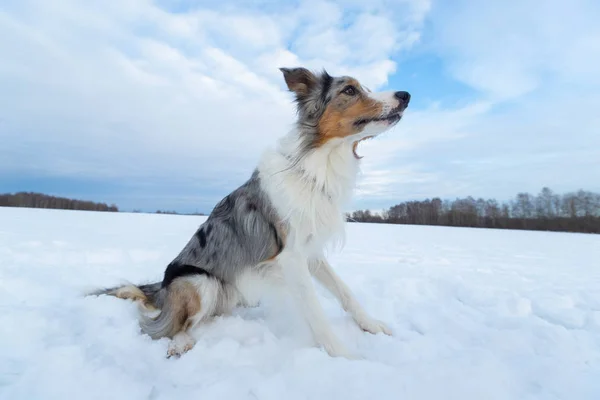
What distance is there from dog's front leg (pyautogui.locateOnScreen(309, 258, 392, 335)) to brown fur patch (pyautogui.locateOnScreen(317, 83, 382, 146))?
4.55 ft

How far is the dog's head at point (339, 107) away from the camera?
3.37m

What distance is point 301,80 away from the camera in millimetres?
3744

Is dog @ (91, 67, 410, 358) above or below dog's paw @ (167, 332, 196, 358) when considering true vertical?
above

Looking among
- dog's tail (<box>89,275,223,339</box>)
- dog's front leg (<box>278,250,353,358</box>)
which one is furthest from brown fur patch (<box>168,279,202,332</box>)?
dog's front leg (<box>278,250,353,358</box>)

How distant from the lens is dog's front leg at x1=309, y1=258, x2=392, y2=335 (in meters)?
3.20

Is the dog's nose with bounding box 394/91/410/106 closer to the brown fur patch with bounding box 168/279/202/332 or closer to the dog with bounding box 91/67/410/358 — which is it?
the dog with bounding box 91/67/410/358

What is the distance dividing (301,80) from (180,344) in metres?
2.96

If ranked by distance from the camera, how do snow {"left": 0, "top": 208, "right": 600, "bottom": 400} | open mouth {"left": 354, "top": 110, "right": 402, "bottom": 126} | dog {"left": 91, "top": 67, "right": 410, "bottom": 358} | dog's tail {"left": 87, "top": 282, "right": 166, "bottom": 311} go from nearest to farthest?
snow {"left": 0, "top": 208, "right": 600, "bottom": 400} → dog {"left": 91, "top": 67, "right": 410, "bottom": 358} → open mouth {"left": 354, "top": 110, "right": 402, "bottom": 126} → dog's tail {"left": 87, "top": 282, "right": 166, "bottom": 311}

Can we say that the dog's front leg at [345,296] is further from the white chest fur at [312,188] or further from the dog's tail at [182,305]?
the dog's tail at [182,305]

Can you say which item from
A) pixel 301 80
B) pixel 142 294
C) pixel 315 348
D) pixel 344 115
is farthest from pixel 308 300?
pixel 301 80

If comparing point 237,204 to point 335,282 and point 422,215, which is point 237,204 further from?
point 422,215

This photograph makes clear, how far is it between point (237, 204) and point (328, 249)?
1133mm

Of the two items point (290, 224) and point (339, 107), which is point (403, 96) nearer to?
point (339, 107)

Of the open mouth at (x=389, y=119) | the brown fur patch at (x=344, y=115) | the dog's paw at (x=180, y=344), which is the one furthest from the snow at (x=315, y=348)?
the open mouth at (x=389, y=119)
